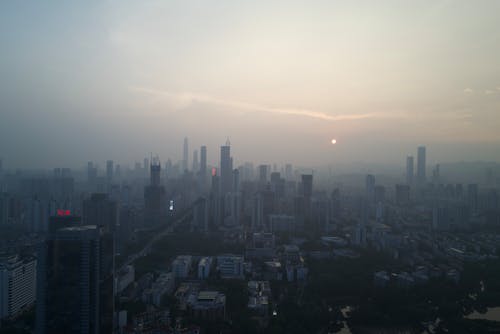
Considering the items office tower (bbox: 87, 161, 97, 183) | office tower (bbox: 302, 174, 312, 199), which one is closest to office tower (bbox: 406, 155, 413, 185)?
office tower (bbox: 302, 174, 312, 199)

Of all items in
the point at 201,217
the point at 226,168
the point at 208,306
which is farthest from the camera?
the point at 226,168

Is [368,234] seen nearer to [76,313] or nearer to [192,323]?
[192,323]

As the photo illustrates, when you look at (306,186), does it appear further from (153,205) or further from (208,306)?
(208,306)

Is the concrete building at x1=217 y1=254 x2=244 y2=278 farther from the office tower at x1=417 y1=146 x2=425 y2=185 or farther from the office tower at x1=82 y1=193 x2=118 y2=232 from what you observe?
the office tower at x1=417 y1=146 x2=425 y2=185

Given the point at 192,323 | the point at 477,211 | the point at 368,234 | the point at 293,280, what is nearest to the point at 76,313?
the point at 192,323

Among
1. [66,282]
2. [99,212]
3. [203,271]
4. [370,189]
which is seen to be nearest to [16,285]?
[66,282]

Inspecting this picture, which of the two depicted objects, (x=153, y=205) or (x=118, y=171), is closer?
(x=153, y=205)

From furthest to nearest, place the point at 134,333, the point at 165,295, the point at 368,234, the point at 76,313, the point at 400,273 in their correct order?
the point at 368,234, the point at 400,273, the point at 165,295, the point at 134,333, the point at 76,313
